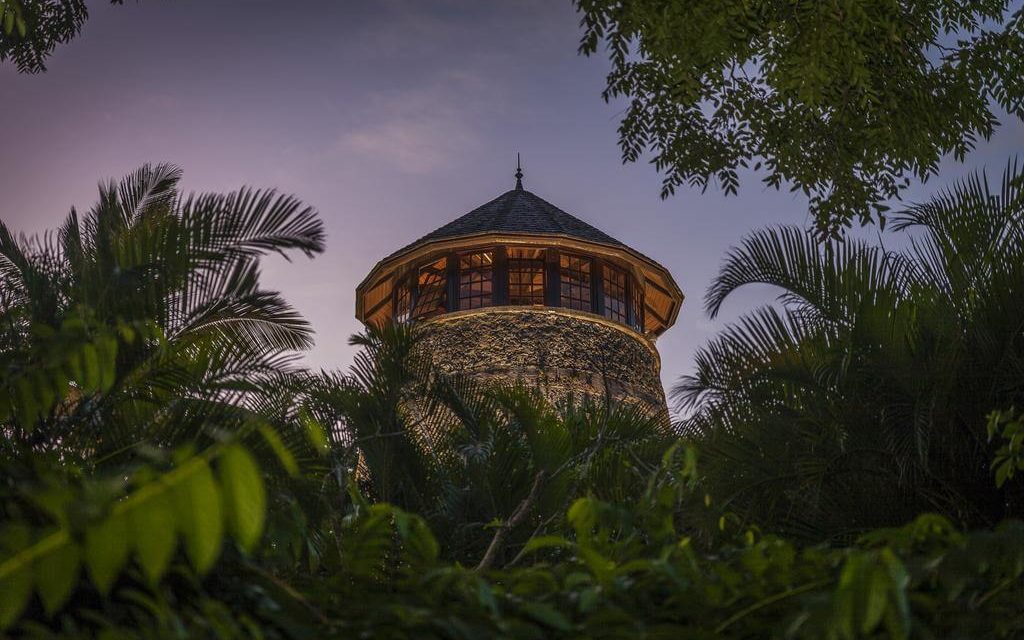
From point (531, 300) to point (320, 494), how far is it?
1248 centimetres

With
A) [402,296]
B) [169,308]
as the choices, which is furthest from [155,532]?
[402,296]

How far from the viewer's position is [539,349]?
16.7m

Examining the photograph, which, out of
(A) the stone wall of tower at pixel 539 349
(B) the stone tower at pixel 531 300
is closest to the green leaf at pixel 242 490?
(B) the stone tower at pixel 531 300

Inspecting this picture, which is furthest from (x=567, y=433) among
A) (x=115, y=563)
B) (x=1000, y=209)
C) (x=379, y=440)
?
(x=115, y=563)

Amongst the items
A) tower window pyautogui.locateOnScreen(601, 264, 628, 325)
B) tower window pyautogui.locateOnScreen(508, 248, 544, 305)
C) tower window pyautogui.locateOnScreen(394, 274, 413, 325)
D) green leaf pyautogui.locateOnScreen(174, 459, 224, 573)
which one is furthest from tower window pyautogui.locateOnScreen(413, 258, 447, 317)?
green leaf pyautogui.locateOnScreen(174, 459, 224, 573)

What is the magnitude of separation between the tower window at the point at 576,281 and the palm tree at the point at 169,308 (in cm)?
1184

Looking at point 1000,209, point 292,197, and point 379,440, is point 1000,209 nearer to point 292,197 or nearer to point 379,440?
point 292,197

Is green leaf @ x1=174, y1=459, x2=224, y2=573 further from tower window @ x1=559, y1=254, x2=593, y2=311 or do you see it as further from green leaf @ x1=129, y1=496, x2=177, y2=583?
tower window @ x1=559, y1=254, x2=593, y2=311

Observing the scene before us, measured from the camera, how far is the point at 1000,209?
5.50 metres

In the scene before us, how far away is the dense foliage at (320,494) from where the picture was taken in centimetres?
183

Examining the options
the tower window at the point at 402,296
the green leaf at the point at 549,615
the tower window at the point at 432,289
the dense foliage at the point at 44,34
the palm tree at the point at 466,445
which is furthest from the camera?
the tower window at the point at 402,296

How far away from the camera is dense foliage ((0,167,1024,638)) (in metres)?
1.83

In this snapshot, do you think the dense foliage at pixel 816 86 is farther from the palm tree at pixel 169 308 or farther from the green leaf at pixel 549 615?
the green leaf at pixel 549 615

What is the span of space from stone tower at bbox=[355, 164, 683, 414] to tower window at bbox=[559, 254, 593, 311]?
15 mm
